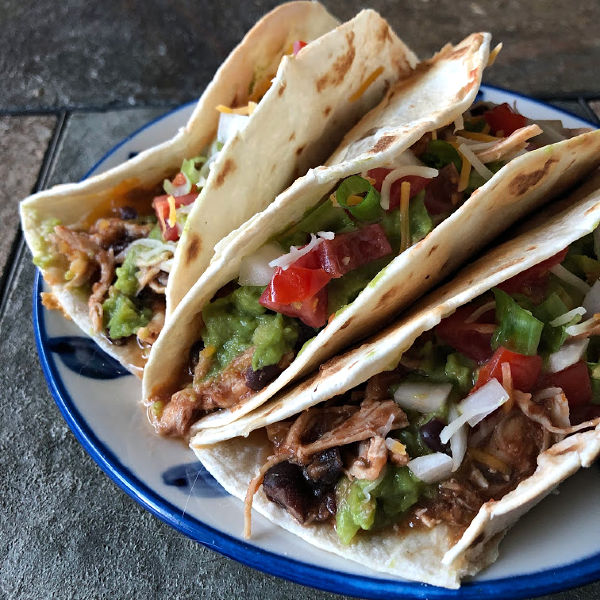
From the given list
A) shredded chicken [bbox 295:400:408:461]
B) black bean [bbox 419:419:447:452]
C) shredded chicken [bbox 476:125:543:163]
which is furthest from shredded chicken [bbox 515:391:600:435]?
shredded chicken [bbox 476:125:543:163]

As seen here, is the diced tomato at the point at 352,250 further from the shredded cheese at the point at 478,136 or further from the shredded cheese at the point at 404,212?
the shredded cheese at the point at 478,136

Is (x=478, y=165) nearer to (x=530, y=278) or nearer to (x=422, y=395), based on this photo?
(x=530, y=278)

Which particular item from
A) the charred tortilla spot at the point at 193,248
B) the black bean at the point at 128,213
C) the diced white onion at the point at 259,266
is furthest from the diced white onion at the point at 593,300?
the black bean at the point at 128,213

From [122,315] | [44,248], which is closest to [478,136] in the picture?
[122,315]

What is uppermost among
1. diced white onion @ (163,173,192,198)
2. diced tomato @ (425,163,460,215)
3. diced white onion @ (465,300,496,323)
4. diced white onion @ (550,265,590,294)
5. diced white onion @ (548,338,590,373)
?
diced tomato @ (425,163,460,215)

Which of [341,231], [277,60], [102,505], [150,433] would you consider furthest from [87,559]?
[277,60]

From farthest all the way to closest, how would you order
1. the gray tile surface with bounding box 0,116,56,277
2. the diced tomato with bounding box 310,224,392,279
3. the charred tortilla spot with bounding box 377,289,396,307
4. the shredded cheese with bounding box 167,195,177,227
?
the gray tile surface with bounding box 0,116,56,277 → the shredded cheese with bounding box 167,195,177,227 → the diced tomato with bounding box 310,224,392,279 → the charred tortilla spot with bounding box 377,289,396,307

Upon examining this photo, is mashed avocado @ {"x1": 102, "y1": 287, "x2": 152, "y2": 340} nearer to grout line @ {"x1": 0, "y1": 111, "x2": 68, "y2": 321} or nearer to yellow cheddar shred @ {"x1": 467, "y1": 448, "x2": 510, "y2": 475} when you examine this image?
grout line @ {"x1": 0, "y1": 111, "x2": 68, "y2": 321}

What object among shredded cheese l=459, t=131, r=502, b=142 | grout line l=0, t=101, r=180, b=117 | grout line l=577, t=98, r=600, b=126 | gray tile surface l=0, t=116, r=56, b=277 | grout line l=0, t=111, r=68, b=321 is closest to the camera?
shredded cheese l=459, t=131, r=502, b=142
